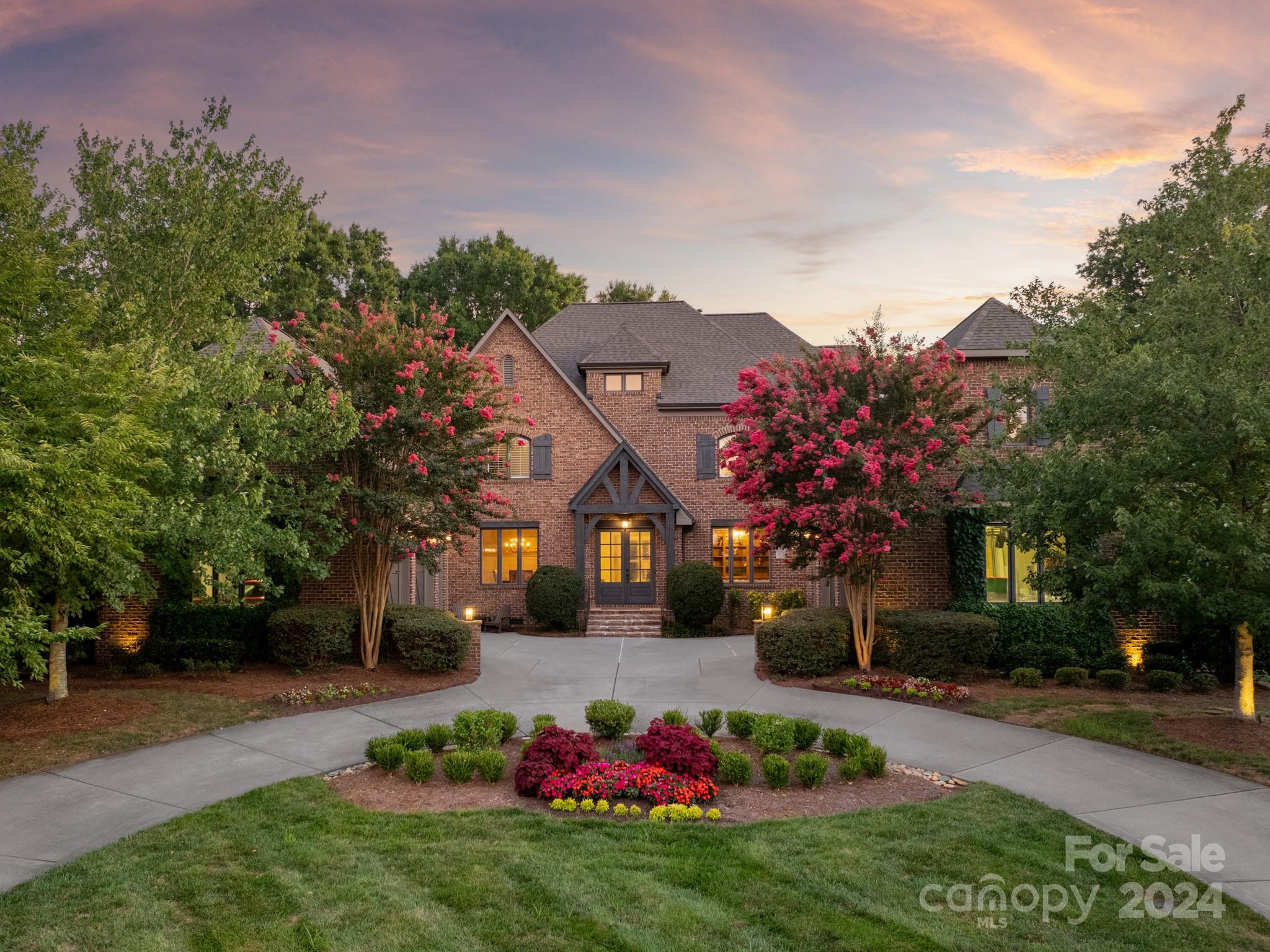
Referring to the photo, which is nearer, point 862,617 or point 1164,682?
point 1164,682

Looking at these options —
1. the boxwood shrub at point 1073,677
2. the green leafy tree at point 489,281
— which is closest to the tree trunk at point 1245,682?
the boxwood shrub at point 1073,677

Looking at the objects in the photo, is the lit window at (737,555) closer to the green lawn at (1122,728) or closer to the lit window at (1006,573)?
the lit window at (1006,573)

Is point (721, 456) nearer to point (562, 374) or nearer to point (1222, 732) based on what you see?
point (562, 374)

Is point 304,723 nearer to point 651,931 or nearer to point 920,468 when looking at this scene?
point 651,931

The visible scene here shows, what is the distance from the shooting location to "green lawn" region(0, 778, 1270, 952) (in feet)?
15.2

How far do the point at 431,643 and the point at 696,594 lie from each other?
8.55 meters

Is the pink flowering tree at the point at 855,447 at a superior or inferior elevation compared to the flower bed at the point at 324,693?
superior

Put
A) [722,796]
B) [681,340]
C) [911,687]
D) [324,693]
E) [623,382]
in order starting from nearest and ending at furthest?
[722,796] < [324,693] < [911,687] < [623,382] < [681,340]

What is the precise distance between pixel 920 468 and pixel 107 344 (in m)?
11.8

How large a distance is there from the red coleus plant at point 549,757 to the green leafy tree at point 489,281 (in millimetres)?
36204

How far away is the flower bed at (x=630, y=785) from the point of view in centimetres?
707

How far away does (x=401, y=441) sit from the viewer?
519 inches

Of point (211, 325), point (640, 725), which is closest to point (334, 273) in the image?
point (211, 325)

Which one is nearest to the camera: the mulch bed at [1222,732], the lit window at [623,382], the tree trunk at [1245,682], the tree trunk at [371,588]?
the mulch bed at [1222,732]
